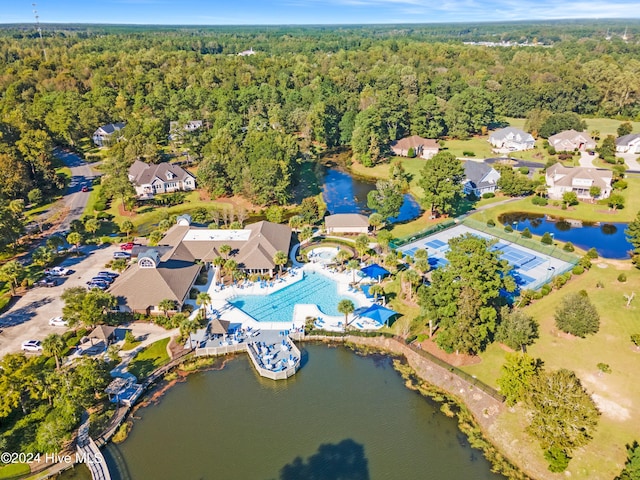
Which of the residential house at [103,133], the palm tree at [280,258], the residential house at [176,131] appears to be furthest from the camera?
the residential house at [103,133]

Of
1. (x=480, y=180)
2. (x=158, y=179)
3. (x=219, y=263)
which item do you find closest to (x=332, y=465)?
(x=219, y=263)

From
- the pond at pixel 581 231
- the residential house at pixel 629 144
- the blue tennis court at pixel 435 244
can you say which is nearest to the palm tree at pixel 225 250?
the blue tennis court at pixel 435 244

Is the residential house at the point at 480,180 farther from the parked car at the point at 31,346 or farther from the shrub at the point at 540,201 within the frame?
the parked car at the point at 31,346

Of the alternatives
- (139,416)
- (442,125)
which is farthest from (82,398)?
(442,125)

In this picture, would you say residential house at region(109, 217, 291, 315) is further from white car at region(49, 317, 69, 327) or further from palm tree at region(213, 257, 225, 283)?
white car at region(49, 317, 69, 327)

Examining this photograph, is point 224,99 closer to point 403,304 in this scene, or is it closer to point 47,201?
point 47,201

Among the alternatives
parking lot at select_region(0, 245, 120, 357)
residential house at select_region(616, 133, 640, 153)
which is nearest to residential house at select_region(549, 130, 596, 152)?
residential house at select_region(616, 133, 640, 153)

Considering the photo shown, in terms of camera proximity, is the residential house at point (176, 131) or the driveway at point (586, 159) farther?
the residential house at point (176, 131)

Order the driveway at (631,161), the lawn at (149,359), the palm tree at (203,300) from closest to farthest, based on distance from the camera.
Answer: the lawn at (149,359)
the palm tree at (203,300)
the driveway at (631,161)
